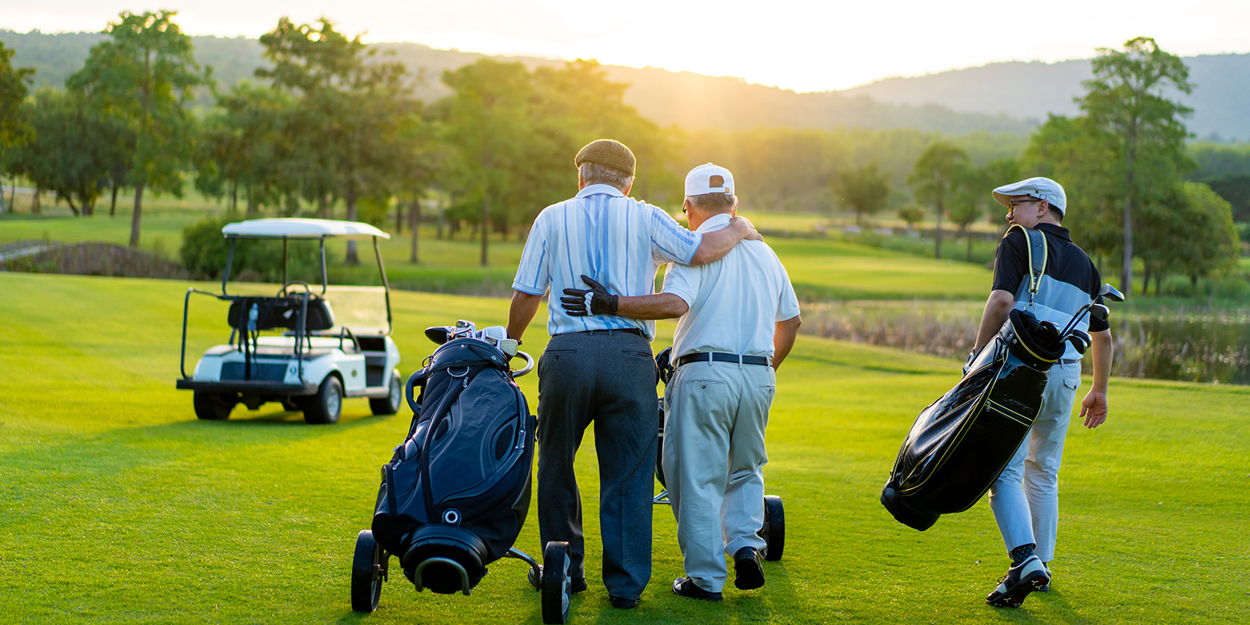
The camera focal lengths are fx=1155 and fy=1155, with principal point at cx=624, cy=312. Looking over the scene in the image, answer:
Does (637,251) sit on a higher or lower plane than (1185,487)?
higher

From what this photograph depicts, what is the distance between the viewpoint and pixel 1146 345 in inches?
1051

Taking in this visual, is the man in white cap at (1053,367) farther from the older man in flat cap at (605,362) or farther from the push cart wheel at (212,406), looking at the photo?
the push cart wheel at (212,406)

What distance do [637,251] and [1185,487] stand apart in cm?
561

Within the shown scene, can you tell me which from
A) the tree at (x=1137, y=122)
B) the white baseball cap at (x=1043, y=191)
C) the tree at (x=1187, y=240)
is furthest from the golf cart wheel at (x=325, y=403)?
the tree at (x=1187, y=240)

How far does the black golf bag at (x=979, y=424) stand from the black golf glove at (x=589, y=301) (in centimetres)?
146

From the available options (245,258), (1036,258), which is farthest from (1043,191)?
(245,258)

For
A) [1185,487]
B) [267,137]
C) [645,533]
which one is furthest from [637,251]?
[267,137]

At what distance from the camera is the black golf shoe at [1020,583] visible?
4891mm

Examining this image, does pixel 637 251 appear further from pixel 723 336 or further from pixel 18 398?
pixel 18 398

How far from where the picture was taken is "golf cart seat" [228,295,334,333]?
36.1ft

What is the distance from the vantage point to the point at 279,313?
11.3 m

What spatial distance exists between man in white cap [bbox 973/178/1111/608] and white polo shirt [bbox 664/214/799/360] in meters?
0.93

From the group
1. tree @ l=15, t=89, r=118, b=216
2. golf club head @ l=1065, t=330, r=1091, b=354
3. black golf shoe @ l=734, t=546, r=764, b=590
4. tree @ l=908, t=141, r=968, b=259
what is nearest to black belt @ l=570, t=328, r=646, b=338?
black golf shoe @ l=734, t=546, r=764, b=590

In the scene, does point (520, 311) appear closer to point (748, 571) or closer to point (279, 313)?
point (748, 571)
